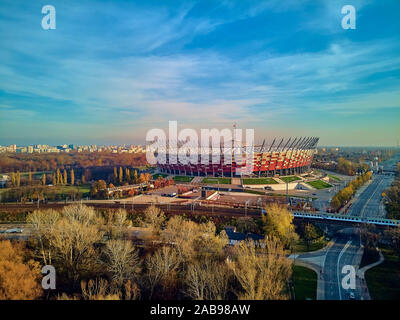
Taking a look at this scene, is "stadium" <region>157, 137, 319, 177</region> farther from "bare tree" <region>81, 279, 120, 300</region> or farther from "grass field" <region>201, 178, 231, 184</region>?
"bare tree" <region>81, 279, 120, 300</region>

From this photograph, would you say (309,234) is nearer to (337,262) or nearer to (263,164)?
(337,262)

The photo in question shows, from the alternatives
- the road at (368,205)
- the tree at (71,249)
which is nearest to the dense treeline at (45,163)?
the tree at (71,249)

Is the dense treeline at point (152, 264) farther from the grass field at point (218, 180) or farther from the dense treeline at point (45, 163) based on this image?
the dense treeline at point (45, 163)

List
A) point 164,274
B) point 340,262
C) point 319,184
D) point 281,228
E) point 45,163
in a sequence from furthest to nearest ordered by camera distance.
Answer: point 45,163 < point 319,184 < point 281,228 < point 340,262 < point 164,274

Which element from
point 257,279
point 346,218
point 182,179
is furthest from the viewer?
point 182,179

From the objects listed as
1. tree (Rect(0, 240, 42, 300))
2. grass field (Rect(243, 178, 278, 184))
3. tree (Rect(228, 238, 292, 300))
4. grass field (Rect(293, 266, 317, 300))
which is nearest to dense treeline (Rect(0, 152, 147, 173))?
grass field (Rect(243, 178, 278, 184))

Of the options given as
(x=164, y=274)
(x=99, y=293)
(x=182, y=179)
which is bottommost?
(x=164, y=274)

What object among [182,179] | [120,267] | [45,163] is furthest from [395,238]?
[45,163]

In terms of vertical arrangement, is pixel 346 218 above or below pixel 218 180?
below
